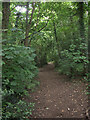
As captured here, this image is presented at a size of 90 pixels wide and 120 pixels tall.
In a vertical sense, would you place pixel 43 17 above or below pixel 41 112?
above

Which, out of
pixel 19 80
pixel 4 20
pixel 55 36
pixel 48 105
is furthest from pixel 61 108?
pixel 55 36

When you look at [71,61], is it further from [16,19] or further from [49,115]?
[16,19]

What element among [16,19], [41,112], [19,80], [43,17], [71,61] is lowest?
[41,112]

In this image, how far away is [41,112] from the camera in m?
3.06

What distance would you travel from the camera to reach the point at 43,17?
217 inches

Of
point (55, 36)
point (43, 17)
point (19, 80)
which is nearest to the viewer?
point (19, 80)

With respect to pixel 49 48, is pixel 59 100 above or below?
below

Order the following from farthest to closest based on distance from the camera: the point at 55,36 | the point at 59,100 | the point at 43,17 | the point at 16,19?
the point at 55,36, the point at 43,17, the point at 16,19, the point at 59,100

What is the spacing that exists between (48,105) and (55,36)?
20.2ft

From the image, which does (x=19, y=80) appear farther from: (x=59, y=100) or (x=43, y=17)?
(x=43, y=17)

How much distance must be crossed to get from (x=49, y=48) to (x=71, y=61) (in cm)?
464

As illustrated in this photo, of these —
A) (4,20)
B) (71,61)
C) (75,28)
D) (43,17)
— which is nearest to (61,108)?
(71,61)

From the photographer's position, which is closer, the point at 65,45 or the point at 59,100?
the point at 59,100

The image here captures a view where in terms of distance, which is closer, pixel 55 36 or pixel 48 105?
pixel 48 105
